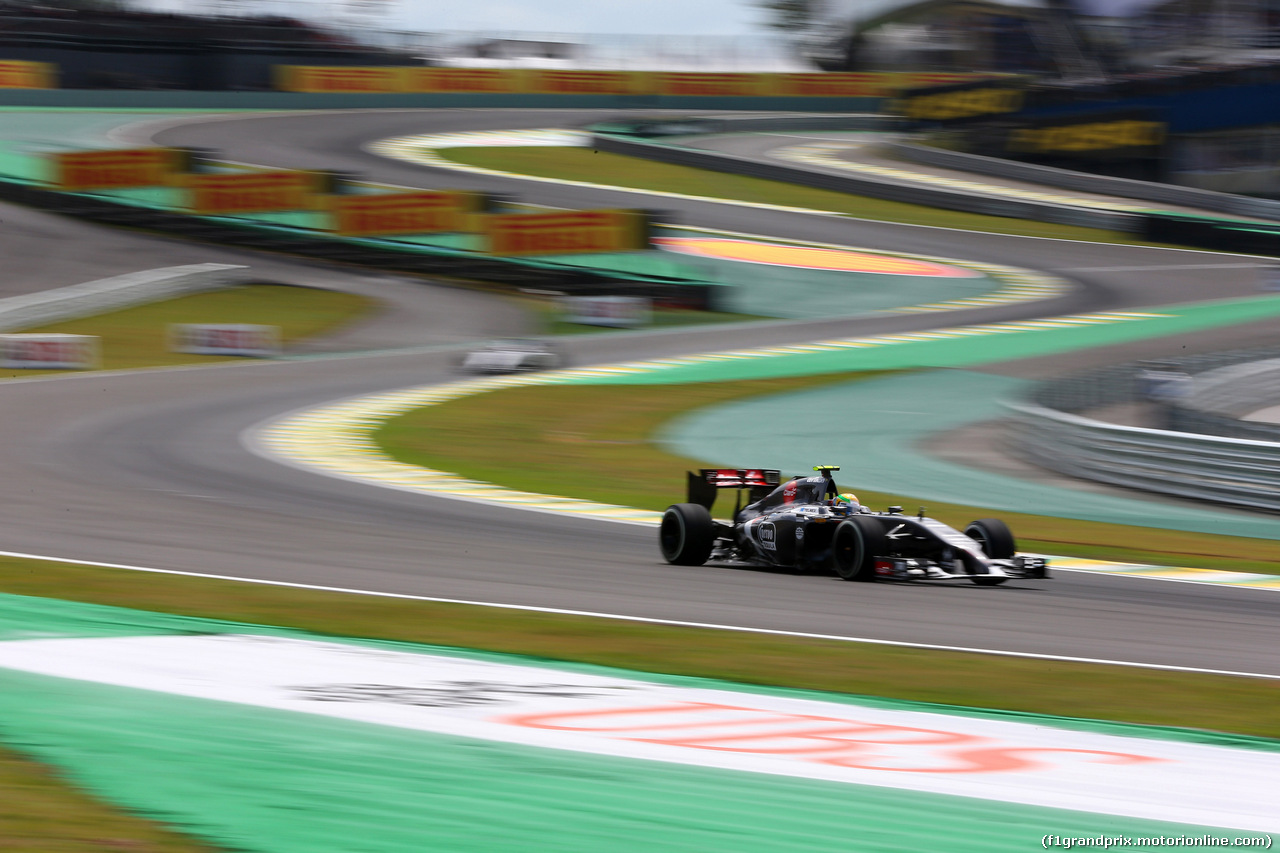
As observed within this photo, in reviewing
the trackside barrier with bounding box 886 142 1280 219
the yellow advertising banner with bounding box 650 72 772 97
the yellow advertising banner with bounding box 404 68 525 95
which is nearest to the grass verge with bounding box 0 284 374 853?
the trackside barrier with bounding box 886 142 1280 219

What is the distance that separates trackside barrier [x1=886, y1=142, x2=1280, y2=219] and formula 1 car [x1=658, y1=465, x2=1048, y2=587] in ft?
137

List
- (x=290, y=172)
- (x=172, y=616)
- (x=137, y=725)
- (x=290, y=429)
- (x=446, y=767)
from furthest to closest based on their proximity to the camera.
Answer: (x=290, y=172), (x=290, y=429), (x=172, y=616), (x=137, y=725), (x=446, y=767)

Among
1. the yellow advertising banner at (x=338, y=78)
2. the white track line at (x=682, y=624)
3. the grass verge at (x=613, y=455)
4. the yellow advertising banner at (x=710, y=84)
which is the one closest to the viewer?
the white track line at (x=682, y=624)

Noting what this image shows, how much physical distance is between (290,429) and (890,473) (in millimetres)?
8102

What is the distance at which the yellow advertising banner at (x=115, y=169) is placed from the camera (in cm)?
3800

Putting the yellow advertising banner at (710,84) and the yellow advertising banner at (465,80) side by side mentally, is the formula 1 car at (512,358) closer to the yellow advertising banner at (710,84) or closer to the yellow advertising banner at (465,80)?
the yellow advertising banner at (465,80)

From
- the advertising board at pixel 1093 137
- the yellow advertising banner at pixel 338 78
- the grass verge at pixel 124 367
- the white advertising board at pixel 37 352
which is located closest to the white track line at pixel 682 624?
the grass verge at pixel 124 367

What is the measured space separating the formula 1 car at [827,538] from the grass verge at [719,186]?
118 feet

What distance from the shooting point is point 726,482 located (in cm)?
1193

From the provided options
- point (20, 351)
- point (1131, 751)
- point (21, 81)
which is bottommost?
point (20, 351)

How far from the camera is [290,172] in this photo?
37.0m

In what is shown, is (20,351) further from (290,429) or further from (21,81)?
(21,81)

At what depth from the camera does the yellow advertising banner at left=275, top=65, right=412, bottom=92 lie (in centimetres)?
6681

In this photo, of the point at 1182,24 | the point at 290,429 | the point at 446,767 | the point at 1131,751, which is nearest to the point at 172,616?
the point at 446,767
